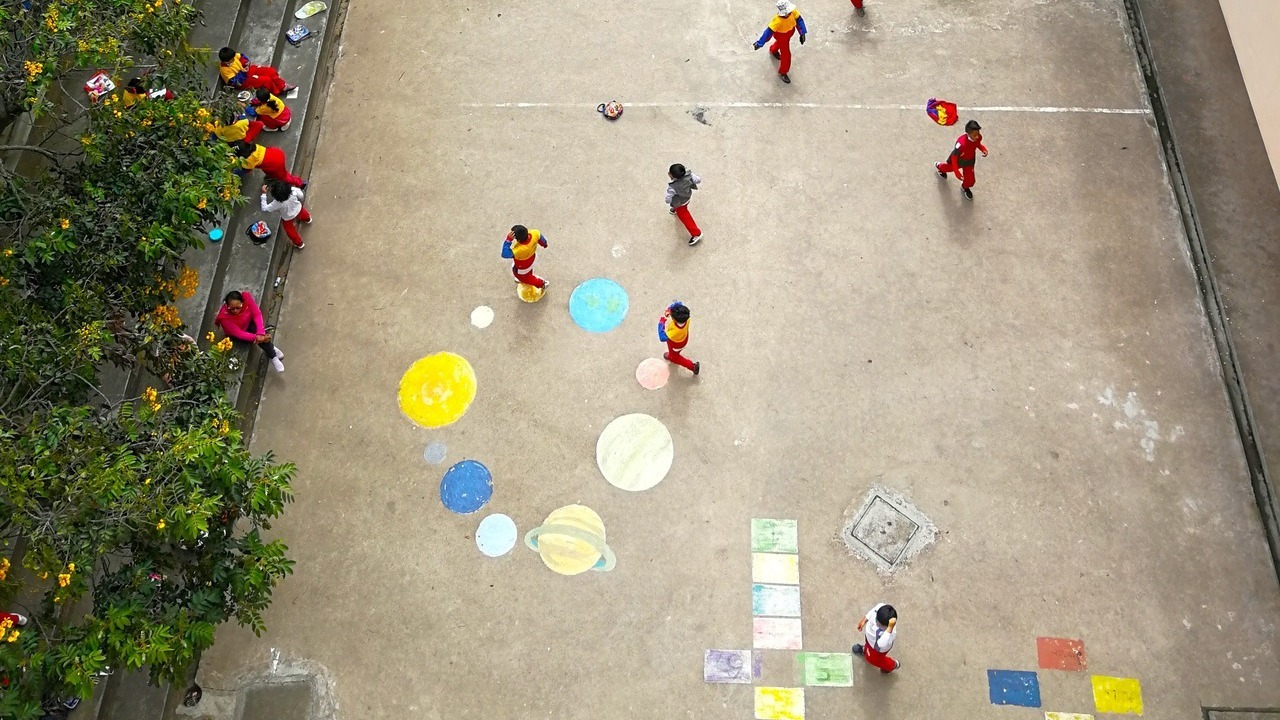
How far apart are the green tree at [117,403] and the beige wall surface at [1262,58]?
8.99 m

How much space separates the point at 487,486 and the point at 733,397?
97.3 inches

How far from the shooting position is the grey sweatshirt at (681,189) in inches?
351

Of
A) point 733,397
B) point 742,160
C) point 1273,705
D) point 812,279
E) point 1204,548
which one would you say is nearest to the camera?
point 1273,705

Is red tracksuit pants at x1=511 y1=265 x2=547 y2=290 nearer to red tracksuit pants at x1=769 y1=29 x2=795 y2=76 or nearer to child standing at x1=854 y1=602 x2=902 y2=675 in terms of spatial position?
red tracksuit pants at x1=769 y1=29 x2=795 y2=76

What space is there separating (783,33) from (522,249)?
405 cm

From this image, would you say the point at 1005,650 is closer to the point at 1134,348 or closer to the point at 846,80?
the point at 1134,348

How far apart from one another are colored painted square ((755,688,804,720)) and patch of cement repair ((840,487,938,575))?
133 centimetres

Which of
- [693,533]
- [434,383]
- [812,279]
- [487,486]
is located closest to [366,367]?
[434,383]

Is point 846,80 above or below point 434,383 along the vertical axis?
above

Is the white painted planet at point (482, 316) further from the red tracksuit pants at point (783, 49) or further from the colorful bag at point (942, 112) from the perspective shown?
the colorful bag at point (942, 112)

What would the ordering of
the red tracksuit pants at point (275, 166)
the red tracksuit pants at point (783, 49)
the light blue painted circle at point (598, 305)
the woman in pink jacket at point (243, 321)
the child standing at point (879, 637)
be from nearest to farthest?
1. the child standing at point (879, 637)
2. the woman in pink jacket at point (243, 321)
3. the light blue painted circle at point (598, 305)
4. the red tracksuit pants at point (275, 166)
5. the red tracksuit pants at point (783, 49)

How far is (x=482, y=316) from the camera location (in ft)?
30.1

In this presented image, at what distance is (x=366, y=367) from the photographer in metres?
8.95

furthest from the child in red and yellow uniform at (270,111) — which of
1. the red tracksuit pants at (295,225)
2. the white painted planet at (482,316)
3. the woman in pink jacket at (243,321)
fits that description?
the white painted planet at (482,316)
